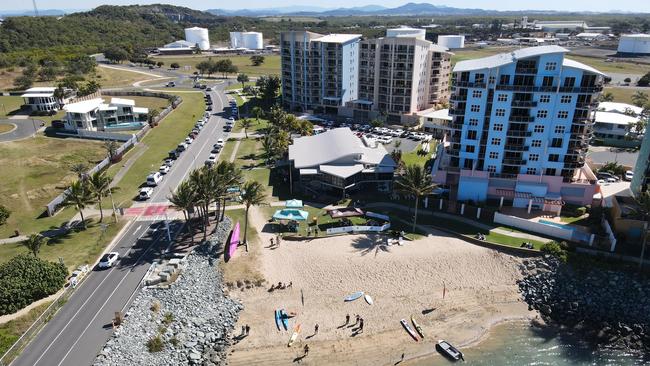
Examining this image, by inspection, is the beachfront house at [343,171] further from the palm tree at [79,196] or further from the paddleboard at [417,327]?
the palm tree at [79,196]

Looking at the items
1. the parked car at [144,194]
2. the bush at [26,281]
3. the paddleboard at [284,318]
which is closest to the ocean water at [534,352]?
the paddleboard at [284,318]

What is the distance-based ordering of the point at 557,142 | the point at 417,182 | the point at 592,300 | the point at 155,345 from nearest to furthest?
the point at 155,345 → the point at 592,300 → the point at 417,182 → the point at 557,142

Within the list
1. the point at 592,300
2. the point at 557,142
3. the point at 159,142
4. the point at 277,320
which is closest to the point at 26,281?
the point at 277,320

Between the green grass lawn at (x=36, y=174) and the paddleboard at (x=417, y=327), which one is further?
the green grass lawn at (x=36, y=174)

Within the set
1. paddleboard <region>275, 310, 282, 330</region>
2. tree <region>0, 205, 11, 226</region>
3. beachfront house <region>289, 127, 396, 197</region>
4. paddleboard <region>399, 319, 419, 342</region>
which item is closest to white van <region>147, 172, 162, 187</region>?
tree <region>0, 205, 11, 226</region>

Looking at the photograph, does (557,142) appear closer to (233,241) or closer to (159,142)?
(233,241)
